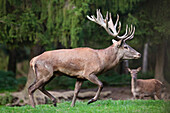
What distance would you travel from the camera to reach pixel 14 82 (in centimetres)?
1939

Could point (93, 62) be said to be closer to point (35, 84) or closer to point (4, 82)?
point (35, 84)

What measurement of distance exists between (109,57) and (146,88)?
4861 mm

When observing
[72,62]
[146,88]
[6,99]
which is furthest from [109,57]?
[6,99]

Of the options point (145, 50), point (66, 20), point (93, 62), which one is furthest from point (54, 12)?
point (145, 50)

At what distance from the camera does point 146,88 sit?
517 inches

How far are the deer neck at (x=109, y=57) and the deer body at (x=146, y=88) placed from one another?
443 centimetres

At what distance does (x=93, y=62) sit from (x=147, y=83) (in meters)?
5.33

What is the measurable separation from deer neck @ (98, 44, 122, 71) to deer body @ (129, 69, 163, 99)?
4.43m

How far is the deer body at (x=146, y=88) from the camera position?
13.0 m

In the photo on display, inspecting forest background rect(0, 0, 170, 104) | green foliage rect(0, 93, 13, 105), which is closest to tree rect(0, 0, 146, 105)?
forest background rect(0, 0, 170, 104)

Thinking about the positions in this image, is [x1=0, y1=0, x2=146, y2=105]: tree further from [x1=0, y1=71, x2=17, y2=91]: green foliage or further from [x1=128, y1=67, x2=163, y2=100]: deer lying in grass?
[x1=0, y1=71, x2=17, y2=91]: green foliage

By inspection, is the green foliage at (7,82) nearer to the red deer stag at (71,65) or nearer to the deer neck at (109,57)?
the red deer stag at (71,65)

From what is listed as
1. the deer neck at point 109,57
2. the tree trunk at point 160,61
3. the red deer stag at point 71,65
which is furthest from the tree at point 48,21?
the red deer stag at point 71,65

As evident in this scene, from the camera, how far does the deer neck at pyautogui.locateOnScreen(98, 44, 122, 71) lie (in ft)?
28.8
